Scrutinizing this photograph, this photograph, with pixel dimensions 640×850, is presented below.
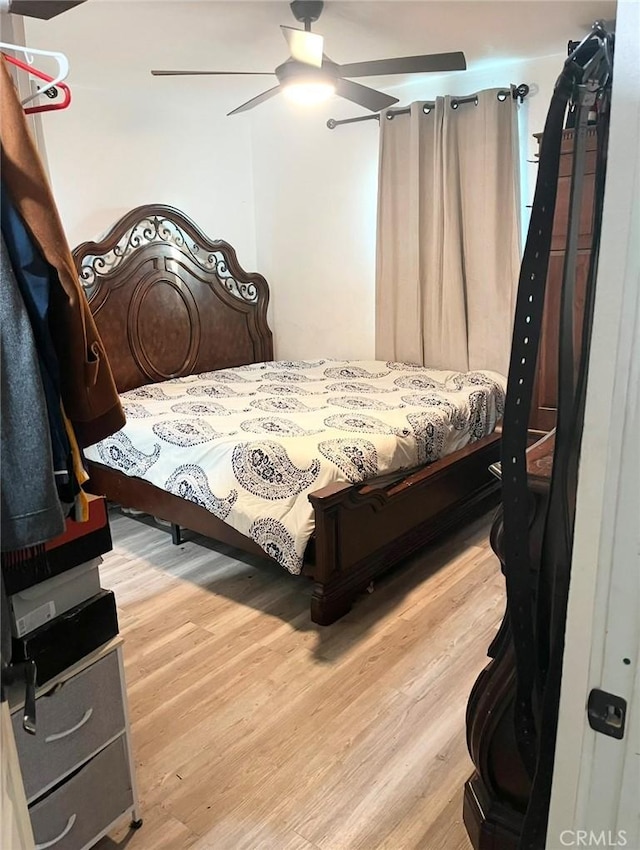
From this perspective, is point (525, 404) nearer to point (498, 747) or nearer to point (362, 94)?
point (498, 747)

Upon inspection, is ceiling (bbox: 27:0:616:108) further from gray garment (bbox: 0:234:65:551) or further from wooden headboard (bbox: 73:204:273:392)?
gray garment (bbox: 0:234:65:551)

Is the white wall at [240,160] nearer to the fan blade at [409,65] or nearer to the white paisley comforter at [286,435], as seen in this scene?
the fan blade at [409,65]

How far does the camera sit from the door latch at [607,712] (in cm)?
68

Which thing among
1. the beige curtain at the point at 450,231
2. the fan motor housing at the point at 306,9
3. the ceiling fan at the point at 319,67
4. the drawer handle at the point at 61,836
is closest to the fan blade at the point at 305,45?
the ceiling fan at the point at 319,67

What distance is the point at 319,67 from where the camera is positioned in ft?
8.75

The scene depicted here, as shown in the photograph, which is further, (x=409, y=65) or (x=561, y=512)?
(x=409, y=65)

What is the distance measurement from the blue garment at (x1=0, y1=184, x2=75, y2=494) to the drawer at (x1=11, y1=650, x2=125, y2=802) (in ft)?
2.06

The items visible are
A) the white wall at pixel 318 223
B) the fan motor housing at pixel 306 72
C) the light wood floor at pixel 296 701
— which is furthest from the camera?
the white wall at pixel 318 223

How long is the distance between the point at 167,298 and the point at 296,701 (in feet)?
10.2

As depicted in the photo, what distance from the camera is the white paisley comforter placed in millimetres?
2641

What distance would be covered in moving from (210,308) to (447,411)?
7.37 feet

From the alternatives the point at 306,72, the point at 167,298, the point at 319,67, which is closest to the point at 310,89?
the point at 306,72

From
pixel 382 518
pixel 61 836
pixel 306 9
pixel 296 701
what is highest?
pixel 306 9

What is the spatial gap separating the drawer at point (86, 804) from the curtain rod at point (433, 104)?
3.87 meters
